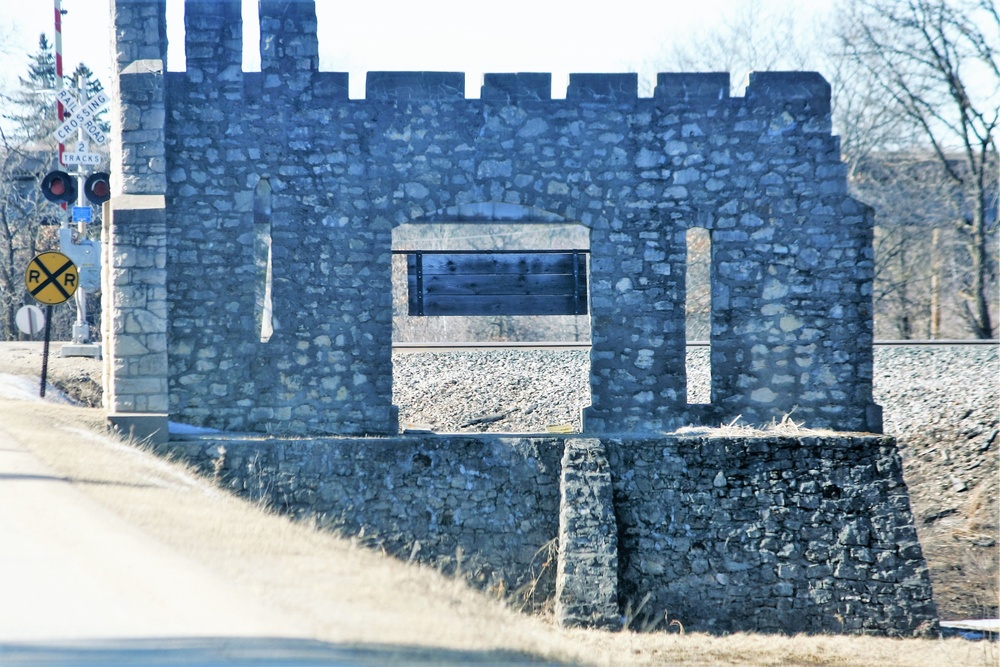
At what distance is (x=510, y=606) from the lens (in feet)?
34.0

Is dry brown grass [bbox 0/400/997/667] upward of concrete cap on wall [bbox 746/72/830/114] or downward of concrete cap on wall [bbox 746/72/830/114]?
downward

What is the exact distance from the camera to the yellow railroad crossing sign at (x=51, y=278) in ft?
42.2

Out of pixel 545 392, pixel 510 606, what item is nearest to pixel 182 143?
pixel 510 606

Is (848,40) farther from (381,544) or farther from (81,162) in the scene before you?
(381,544)

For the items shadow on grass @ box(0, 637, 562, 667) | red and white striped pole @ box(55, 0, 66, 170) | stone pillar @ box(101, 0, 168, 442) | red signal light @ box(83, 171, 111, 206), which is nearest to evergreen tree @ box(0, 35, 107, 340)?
red and white striped pole @ box(55, 0, 66, 170)

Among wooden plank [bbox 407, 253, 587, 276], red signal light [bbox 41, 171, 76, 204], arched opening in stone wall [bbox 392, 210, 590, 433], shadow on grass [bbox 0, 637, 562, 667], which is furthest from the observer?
arched opening in stone wall [bbox 392, 210, 590, 433]

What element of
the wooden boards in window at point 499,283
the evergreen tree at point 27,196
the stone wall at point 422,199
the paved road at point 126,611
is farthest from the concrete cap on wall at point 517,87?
the evergreen tree at point 27,196

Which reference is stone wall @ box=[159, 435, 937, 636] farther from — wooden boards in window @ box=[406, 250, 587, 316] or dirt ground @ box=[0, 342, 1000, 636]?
dirt ground @ box=[0, 342, 1000, 636]

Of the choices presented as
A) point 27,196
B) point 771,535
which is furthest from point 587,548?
point 27,196

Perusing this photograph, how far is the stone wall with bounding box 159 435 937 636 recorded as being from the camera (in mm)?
10836

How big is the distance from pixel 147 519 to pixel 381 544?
3.48 meters

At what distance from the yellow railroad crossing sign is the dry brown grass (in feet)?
5.68

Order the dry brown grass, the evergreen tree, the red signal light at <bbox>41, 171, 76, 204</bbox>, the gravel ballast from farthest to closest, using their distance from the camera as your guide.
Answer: the evergreen tree
the red signal light at <bbox>41, 171, 76, 204</bbox>
the gravel ballast
the dry brown grass

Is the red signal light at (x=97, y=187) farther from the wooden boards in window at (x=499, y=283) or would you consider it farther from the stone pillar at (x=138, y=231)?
the wooden boards in window at (x=499, y=283)
